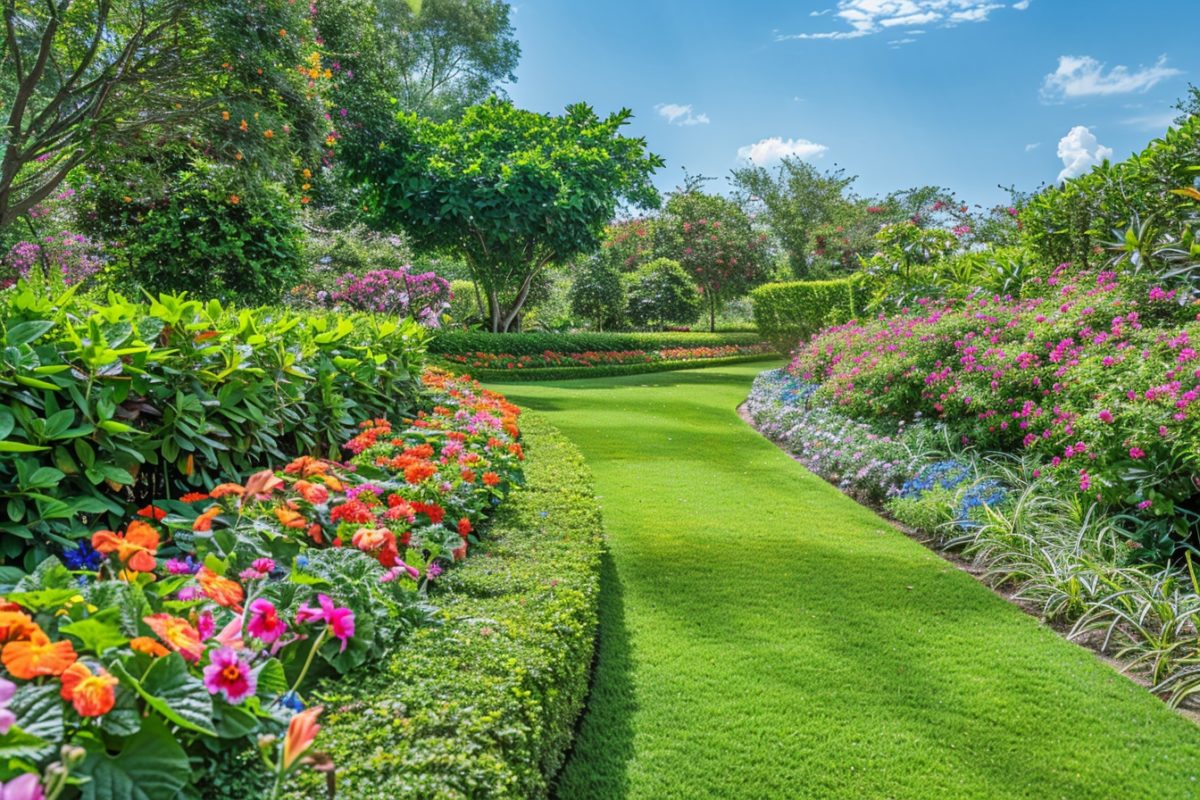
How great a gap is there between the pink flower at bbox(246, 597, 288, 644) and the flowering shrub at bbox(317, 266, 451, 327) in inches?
431

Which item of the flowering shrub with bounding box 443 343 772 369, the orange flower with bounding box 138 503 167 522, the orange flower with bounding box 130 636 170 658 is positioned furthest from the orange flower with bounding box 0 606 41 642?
→ the flowering shrub with bounding box 443 343 772 369

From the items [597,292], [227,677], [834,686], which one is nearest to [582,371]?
[597,292]

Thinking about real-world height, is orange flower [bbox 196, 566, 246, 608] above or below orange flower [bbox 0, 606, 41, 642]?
below

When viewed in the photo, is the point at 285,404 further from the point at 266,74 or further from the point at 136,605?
the point at 266,74

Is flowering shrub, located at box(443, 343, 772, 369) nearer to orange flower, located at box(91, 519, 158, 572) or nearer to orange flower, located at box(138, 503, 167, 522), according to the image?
orange flower, located at box(138, 503, 167, 522)

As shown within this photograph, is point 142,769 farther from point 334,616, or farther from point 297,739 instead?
point 334,616

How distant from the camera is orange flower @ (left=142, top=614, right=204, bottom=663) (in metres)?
1.14

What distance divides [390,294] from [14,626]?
11996 mm

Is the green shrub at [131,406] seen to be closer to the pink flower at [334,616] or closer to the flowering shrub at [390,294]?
the pink flower at [334,616]

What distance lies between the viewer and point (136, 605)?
1.27m

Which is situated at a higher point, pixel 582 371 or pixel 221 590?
pixel 221 590

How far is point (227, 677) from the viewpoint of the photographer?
117cm

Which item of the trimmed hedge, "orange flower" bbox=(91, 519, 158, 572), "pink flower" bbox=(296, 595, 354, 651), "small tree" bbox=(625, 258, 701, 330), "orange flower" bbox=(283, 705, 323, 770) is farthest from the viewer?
"small tree" bbox=(625, 258, 701, 330)

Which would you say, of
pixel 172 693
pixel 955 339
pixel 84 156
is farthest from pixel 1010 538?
pixel 84 156
